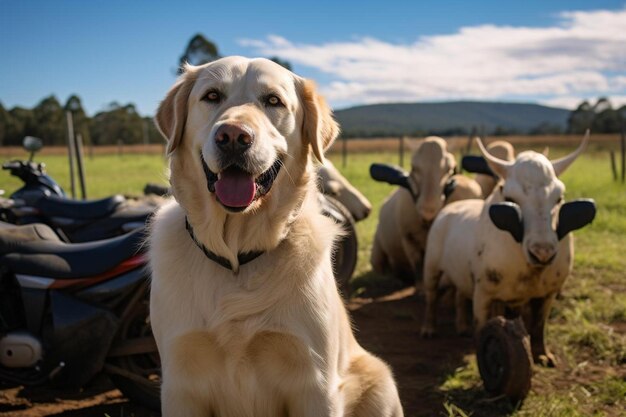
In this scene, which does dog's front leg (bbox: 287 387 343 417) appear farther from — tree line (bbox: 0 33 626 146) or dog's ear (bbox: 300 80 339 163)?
tree line (bbox: 0 33 626 146)

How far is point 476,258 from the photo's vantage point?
5.04 m

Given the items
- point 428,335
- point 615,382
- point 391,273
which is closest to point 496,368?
point 615,382

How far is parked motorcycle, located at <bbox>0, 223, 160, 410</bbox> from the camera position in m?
3.66

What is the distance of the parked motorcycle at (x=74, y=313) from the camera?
12.0 ft

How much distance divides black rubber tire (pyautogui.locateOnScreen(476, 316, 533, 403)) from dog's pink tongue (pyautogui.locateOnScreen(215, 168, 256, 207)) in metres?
2.30

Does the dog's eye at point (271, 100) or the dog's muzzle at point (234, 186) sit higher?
the dog's eye at point (271, 100)

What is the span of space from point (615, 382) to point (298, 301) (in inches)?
117

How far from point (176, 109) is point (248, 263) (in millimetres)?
843

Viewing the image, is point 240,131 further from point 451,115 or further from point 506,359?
point 451,115

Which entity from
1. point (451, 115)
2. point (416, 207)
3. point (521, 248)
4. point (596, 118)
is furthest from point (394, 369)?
point (451, 115)

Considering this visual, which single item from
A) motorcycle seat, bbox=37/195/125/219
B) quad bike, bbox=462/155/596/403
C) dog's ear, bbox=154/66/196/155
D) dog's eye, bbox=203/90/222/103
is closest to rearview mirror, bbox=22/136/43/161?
motorcycle seat, bbox=37/195/125/219

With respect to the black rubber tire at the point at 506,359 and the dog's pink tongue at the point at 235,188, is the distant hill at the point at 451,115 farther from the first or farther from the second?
the dog's pink tongue at the point at 235,188

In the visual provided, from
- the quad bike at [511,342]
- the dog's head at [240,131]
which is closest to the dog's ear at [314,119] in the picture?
the dog's head at [240,131]

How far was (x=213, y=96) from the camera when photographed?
278 cm
